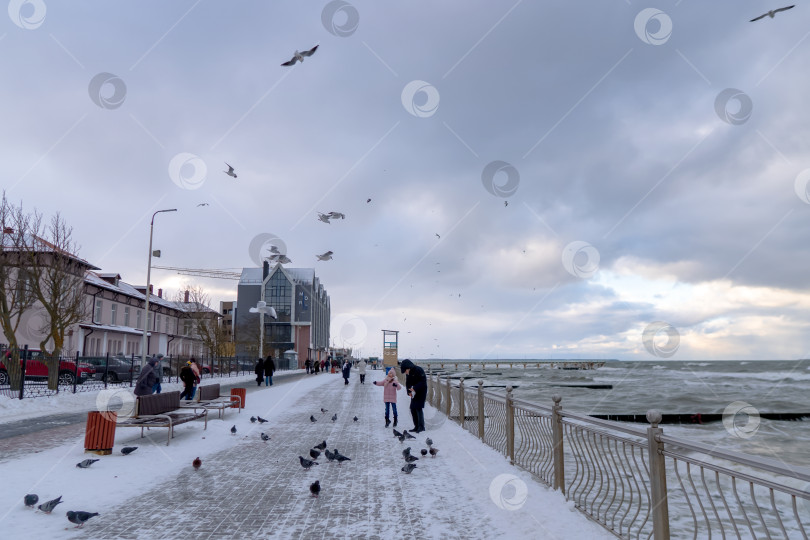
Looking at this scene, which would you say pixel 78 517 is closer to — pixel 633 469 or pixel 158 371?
pixel 633 469

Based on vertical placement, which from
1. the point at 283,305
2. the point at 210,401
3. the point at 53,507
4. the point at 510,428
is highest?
the point at 283,305

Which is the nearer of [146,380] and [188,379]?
[146,380]

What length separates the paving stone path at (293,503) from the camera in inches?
205

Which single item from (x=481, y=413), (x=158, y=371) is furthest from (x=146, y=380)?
(x=158, y=371)

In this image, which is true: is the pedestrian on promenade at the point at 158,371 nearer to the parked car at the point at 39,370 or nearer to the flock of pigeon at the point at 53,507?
the parked car at the point at 39,370

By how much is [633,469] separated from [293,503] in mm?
4053

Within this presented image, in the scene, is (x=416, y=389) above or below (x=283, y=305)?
below

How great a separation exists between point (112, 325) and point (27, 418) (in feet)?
111

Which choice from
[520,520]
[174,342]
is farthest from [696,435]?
[174,342]

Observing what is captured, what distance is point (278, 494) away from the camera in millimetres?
6652

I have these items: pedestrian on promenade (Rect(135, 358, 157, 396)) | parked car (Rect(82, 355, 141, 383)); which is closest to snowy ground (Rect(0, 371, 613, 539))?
pedestrian on promenade (Rect(135, 358, 157, 396))

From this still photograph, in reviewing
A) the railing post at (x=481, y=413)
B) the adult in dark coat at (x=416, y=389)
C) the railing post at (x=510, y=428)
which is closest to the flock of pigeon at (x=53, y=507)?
the railing post at (x=510, y=428)

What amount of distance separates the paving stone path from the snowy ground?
1 centimetres

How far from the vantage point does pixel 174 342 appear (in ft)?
197
